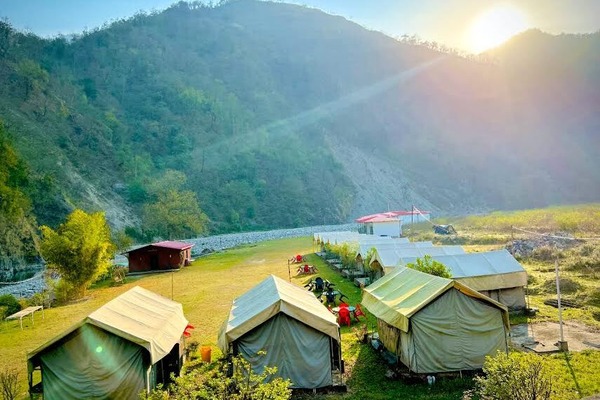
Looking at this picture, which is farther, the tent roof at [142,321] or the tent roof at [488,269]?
the tent roof at [488,269]

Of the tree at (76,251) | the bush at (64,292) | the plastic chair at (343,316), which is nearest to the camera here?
the plastic chair at (343,316)

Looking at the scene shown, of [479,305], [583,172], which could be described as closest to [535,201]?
[583,172]

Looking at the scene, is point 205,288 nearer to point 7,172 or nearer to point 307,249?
point 307,249

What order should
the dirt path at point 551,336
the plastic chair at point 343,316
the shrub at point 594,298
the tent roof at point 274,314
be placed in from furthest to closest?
the shrub at point 594,298, the plastic chair at point 343,316, the dirt path at point 551,336, the tent roof at point 274,314

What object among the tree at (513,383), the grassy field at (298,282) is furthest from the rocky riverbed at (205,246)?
the tree at (513,383)

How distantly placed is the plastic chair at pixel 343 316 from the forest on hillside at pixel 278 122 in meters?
46.8

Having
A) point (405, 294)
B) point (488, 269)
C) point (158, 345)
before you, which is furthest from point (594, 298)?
point (158, 345)

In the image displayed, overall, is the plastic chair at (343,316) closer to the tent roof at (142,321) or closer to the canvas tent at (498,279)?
the canvas tent at (498,279)

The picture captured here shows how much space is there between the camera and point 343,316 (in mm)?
18125

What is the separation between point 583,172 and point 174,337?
457 ft

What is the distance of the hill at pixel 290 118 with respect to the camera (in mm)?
Result: 80562

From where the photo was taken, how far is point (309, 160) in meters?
106

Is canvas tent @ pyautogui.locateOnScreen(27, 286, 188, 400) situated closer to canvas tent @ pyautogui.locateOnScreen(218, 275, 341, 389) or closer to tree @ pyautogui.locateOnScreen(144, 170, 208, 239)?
canvas tent @ pyautogui.locateOnScreen(218, 275, 341, 389)

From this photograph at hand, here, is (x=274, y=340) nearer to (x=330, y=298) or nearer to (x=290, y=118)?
(x=330, y=298)
